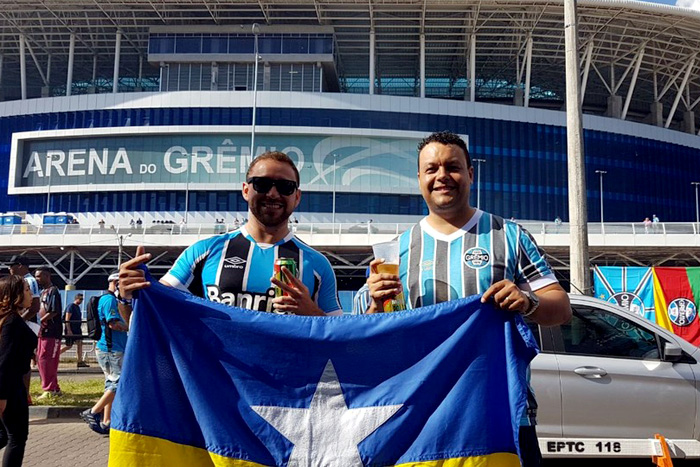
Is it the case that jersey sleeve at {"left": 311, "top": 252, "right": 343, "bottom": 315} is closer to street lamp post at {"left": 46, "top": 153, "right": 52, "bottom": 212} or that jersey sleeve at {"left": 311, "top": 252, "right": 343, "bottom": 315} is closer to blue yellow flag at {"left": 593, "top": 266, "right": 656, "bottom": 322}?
blue yellow flag at {"left": 593, "top": 266, "right": 656, "bottom": 322}

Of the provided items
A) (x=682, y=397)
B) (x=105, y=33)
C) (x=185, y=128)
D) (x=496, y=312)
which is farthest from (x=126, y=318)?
(x=105, y=33)

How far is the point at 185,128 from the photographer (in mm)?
61469

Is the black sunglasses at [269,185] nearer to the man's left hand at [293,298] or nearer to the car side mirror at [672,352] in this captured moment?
the man's left hand at [293,298]

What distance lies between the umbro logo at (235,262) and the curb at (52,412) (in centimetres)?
748

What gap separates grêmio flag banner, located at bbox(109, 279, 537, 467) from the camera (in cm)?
297

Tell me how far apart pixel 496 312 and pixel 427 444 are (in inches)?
25.4

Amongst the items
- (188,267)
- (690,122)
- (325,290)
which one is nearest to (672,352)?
(325,290)

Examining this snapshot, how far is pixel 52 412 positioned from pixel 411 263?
8.20 metres

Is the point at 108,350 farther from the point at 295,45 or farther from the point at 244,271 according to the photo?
the point at 295,45

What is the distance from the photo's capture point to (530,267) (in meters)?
3.12

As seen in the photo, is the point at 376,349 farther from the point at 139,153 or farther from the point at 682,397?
the point at 139,153

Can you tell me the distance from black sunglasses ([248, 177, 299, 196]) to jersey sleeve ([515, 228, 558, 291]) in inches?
45.9

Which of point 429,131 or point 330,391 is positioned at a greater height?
point 429,131

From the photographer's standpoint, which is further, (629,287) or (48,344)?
(629,287)
